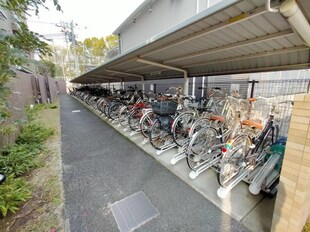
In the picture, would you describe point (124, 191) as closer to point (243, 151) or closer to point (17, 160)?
point (243, 151)

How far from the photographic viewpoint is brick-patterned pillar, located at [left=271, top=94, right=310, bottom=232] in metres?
1.10

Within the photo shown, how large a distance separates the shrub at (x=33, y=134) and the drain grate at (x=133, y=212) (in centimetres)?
280

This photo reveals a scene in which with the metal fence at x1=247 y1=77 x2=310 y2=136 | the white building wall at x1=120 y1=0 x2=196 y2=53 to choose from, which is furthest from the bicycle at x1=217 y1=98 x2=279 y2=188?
the white building wall at x1=120 y1=0 x2=196 y2=53

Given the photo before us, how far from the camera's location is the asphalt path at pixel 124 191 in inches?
61.8

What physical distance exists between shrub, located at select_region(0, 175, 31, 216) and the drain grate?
104cm

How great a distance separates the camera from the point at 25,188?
2.00m

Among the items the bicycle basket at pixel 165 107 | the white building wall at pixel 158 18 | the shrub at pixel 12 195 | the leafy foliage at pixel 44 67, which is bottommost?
the shrub at pixel 12 195

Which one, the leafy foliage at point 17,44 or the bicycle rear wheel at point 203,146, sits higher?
the leafy foliage at point 17,44

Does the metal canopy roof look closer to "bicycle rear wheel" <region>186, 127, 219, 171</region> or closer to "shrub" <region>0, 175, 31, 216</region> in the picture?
"bicycle rear wheel" <region>186, 127, 219, 171</region>

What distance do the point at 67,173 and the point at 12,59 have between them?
184cm

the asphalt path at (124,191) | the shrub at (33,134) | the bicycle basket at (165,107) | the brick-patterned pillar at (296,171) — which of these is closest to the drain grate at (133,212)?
the asphalt path at (124,191)

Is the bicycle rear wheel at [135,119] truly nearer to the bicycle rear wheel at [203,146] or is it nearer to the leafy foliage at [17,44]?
the bicycle rear wheel at [203,146]

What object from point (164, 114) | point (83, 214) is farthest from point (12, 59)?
point (164, 114)

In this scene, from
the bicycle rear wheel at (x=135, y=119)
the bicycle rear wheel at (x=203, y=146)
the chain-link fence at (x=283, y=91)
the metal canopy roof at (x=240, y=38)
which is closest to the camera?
the metal canopy roof at (x=240, y=38)
